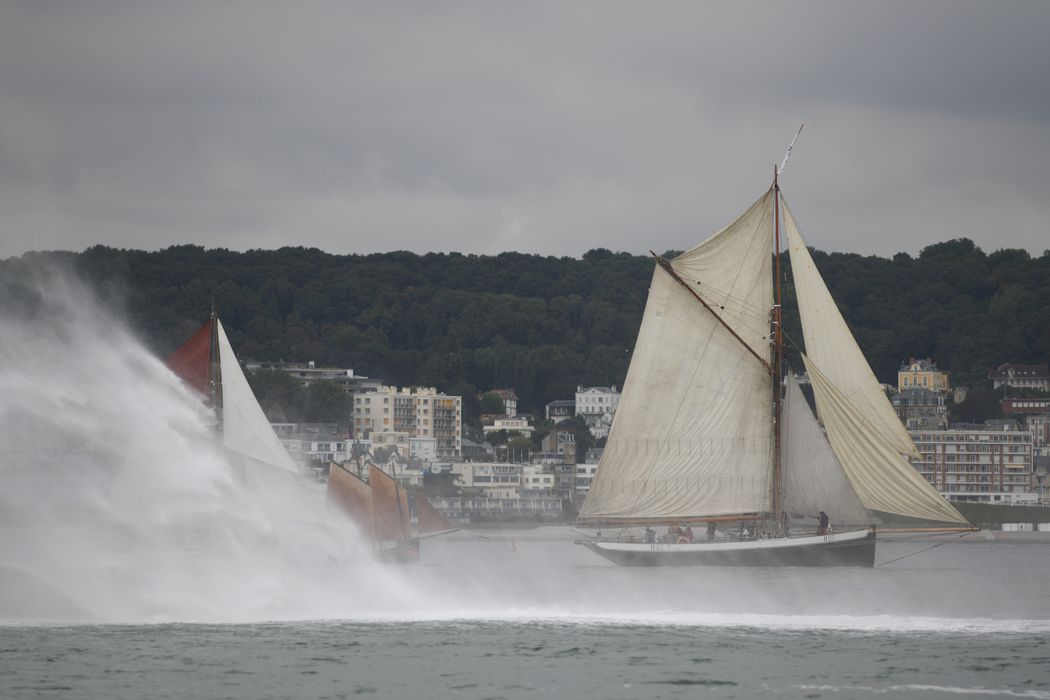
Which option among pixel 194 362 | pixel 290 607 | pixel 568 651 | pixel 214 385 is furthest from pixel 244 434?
pixel 568 651

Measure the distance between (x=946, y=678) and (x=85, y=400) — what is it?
96.0ft

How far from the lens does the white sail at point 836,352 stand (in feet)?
261

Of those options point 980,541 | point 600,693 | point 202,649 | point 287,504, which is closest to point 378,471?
point 287,504

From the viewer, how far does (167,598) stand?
56.3 m

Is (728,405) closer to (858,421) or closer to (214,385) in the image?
(858,421)

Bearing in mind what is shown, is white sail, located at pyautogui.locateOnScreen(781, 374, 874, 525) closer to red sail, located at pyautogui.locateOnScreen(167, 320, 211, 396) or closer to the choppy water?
the choppy water

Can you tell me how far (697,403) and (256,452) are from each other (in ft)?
67.2

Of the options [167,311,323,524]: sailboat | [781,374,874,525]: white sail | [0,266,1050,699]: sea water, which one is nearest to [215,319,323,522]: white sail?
[167,311,323,524]: sailboat

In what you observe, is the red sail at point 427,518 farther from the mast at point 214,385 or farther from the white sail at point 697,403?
the white sail at point 697,403

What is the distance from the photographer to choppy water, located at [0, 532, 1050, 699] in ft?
144

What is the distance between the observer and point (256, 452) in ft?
248

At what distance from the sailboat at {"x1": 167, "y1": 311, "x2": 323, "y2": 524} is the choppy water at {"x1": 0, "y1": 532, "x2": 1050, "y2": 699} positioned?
265 inches

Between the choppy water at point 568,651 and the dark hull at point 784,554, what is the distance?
14294 millimetres

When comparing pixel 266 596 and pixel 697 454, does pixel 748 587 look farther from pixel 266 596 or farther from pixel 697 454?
pixel 266 596
